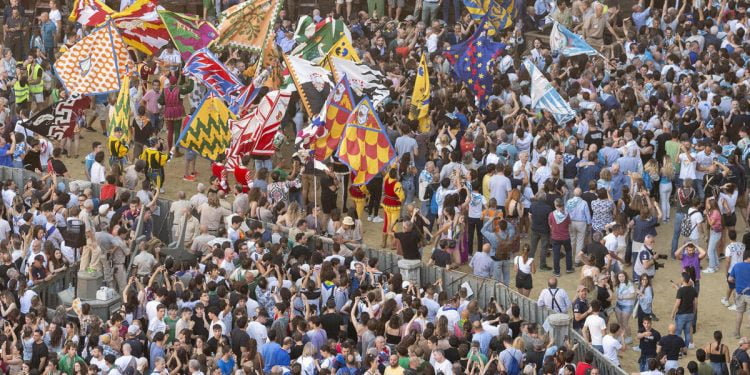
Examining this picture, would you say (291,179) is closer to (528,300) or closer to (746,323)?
(528,300)

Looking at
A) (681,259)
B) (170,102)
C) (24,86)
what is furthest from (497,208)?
(24,86)

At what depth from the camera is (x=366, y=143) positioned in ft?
95.1

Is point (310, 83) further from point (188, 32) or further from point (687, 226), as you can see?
point (687, 226)

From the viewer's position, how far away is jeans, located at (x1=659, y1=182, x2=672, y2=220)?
29578 millimetres

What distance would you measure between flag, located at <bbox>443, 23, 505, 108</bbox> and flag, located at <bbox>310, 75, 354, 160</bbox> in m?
3.30

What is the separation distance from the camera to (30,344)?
78.5ft

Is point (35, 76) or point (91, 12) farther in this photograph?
point (91, 12)

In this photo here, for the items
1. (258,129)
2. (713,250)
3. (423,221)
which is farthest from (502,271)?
(258,129)

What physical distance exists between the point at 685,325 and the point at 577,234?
321 centimetres

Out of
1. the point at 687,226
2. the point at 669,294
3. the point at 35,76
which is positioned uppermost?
the point at 687,226

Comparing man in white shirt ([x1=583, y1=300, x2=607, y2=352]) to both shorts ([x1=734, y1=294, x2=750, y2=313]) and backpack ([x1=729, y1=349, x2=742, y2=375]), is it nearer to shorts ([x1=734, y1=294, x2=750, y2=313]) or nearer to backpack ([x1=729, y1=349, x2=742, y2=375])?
backpack ([x1=729, y1=349, x2=742, y2=375])

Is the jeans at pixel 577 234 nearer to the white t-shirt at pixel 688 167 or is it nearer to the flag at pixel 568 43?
the white t-shirt at pixel 688 167

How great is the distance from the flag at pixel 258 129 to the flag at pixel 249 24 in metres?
3.90

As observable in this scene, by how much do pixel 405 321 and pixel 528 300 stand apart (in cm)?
231
